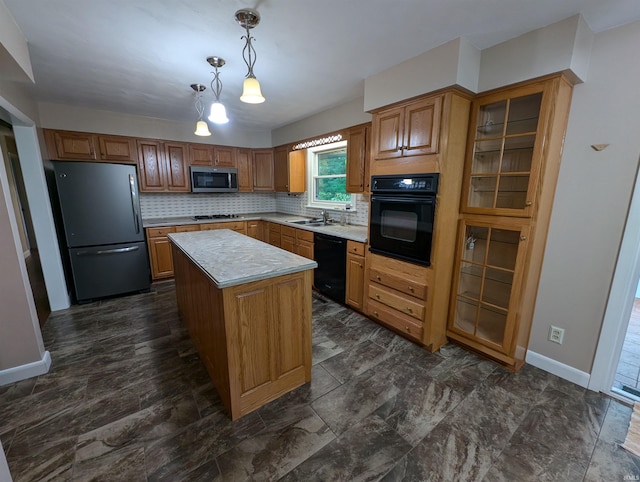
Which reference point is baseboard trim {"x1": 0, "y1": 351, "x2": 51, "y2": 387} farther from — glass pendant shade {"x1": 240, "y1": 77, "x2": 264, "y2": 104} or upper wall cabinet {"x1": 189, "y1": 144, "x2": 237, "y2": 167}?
upper wall cabinet {"x1": 189, "y1": 144, "x2": 237, "y2": 167}

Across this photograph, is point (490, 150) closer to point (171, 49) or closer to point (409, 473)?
point (409, 473)

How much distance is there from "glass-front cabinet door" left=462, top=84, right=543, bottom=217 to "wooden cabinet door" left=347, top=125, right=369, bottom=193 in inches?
46.2

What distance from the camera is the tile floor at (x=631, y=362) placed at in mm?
1979

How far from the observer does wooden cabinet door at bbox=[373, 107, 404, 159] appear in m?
2.34

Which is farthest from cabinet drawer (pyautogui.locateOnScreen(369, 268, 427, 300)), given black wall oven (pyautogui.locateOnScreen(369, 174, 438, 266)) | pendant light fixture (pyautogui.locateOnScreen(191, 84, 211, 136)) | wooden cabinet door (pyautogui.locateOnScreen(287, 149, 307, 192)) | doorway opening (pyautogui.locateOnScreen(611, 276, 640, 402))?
wooden cabinet door (pyautogui.locateOnScreen(287, 149, 307, 192))

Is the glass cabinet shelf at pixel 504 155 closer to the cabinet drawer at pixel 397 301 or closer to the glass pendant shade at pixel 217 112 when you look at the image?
the cabinet drawer at pixel 397 301

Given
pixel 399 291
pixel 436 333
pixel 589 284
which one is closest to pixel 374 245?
pixel 399 291

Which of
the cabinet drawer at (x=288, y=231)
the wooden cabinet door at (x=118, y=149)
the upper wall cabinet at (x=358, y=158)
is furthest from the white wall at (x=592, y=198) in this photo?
the wooden cabinet door at (x=118, y=149)

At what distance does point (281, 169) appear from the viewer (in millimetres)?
4750

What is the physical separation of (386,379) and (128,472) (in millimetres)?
1640

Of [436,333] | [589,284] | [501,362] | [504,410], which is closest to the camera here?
[504,410]

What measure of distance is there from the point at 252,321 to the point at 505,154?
227cm

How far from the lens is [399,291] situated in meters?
2.52

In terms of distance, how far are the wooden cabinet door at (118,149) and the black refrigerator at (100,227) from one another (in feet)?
2.06
